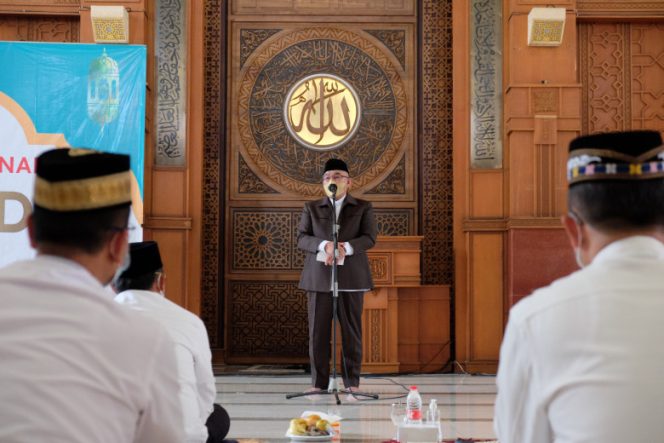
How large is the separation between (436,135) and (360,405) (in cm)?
342

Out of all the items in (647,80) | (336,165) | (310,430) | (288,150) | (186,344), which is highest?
(647,80)

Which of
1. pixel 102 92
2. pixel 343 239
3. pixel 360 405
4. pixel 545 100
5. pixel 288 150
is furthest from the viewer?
pixel 288 150

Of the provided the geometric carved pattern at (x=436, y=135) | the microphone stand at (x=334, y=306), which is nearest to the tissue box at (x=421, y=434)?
the microphone stand at (x=334, y=306)

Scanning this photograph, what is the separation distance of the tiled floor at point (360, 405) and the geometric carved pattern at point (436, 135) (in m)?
1.27

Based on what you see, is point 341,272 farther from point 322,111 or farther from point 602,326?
point 602,326

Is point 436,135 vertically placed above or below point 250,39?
Result: below

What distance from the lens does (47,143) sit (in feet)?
21.2

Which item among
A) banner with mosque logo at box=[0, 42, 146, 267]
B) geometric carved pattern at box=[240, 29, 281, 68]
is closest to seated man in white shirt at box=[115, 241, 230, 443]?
banner with mosque logo at box=[0, 42, 146, 267]

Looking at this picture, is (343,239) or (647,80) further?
(647,80)

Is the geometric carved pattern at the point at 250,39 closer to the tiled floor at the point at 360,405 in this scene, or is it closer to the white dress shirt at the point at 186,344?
the tiled floor at the point at 360,405

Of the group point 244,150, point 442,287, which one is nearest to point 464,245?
point 442,287

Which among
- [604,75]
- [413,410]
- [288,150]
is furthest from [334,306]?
[604,75]

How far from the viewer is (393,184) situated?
786 cm

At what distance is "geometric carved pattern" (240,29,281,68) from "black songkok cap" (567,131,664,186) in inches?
265
